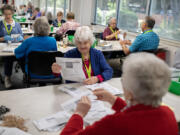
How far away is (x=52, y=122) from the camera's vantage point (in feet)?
4.43

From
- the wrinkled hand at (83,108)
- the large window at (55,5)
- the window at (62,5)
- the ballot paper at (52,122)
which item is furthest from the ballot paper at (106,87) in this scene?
the window at (62,5)

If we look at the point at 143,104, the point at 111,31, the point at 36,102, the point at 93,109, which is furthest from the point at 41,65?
the point at 111,31

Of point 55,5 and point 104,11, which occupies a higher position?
point 55,5

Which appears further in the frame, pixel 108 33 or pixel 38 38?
pixel 108 33

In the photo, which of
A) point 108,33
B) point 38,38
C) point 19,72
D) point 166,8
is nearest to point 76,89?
point 38,38

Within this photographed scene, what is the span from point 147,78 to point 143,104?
0.14m

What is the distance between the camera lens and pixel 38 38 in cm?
288

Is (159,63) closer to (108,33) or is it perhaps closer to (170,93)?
(170,93)

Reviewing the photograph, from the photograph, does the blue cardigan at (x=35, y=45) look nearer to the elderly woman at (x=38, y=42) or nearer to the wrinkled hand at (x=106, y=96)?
the elderly woman at (x=38, y=42)

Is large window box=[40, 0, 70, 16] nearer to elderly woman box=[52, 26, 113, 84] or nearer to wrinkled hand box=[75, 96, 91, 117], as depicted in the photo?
elderly woman box=[52, 26, 113, 84]

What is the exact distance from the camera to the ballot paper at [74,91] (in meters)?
1.81

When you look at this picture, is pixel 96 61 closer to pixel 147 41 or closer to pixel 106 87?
pixel 106 87

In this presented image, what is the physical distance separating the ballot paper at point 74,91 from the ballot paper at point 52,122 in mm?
371

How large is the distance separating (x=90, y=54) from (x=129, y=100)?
1.43m
